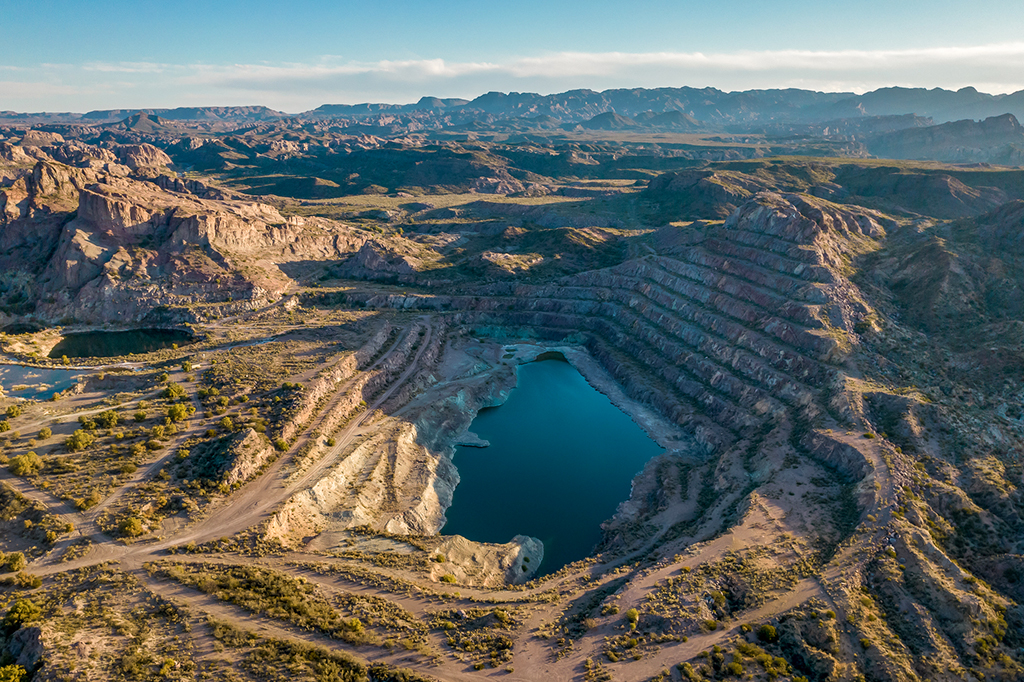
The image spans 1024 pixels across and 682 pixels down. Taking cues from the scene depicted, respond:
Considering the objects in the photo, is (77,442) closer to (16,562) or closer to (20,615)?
(16,562)

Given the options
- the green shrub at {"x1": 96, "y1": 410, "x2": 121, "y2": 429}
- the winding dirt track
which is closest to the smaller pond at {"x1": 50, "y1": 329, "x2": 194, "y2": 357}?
the green shrub at {"x1": 96, "y1": 410, "x2": 121, "y2": 429}

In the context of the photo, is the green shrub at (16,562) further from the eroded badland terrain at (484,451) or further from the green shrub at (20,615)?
the green shrub at (20,615)

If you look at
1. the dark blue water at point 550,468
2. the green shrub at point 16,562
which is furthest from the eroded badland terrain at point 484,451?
the dark blue water at point 550,468

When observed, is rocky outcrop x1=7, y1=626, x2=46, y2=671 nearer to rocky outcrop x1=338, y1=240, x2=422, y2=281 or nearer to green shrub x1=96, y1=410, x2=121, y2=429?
green shrub x1=96, y1=410, x2=121, y2=429

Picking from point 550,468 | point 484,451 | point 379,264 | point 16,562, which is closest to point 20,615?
point 16,562

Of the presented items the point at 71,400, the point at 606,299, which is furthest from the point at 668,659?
the point at 606,299

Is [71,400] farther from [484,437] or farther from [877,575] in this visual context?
[877,575]

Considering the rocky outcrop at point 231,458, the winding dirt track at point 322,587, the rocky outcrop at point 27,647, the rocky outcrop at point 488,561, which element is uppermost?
the rocky outcrop at point 231,458
